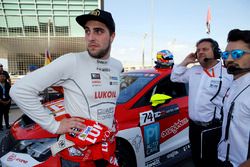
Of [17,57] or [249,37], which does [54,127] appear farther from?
[17,57]

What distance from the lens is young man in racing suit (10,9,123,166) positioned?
163cm

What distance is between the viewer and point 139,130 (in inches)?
129

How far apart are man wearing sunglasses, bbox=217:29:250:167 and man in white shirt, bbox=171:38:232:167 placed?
37.9 inches

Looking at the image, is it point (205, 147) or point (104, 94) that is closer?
point (104, 94)

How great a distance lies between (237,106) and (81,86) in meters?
1.09

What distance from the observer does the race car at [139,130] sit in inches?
101

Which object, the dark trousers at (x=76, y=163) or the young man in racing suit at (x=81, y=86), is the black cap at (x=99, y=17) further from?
the dark trousers at (x=76, y=163)

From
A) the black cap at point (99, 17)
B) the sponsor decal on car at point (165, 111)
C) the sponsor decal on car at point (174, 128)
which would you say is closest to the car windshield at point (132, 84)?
the sponsor decal on car at point (165, 111)

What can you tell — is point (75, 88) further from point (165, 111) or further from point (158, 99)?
point (165, 111)

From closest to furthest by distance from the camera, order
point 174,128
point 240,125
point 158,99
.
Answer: point 240,125
point 158,99
point 174,128

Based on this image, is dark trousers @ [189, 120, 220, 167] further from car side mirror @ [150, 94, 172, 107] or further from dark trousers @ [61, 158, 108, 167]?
dark trousers @ [61, 158, 108, 167]

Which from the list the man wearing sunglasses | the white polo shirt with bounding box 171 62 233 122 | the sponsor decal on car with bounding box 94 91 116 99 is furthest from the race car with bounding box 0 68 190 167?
the man wearing sunglasses

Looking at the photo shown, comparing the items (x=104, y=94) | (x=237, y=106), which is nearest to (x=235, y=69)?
(x=237, y=106)

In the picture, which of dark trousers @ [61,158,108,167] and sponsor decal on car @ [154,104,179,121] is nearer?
dark trousers @ [61,158,108,167]
